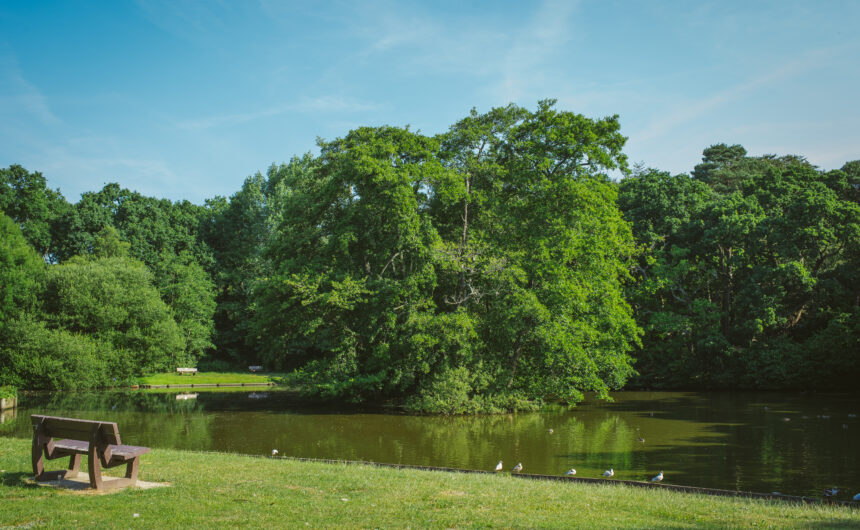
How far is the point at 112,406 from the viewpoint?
29.8 meters

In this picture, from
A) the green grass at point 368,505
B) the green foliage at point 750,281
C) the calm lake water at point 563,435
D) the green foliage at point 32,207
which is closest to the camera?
the green grass at point 368,505

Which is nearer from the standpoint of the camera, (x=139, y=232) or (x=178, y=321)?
(x=178, y=321)

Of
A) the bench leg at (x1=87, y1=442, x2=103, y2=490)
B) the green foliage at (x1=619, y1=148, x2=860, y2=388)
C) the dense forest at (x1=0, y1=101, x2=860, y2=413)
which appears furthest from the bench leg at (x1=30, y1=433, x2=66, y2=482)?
→ the green foliage at (x1=619, y1=148, x2=860, y2=388)

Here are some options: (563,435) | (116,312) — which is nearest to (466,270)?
(563,435)

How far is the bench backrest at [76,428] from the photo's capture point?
926 cm

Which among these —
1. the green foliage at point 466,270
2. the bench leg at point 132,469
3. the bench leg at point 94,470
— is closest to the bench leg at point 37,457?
the bench leg at point 94,470

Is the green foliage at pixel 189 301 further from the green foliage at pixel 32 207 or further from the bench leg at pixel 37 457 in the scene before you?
the bench leg at pixel 37 457

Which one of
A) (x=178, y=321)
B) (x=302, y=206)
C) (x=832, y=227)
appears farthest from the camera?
(x=178, y=321)

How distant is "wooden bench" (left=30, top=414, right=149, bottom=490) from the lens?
9.20 m

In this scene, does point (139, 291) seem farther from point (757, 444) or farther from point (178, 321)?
point (757, 444)

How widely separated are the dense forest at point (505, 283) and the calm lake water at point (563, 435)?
2.92m

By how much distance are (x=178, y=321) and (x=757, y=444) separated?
48.8 meters

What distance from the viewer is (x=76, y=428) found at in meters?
9.60

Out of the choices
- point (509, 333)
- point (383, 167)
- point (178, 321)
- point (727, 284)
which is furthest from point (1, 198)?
point (727, 284)
